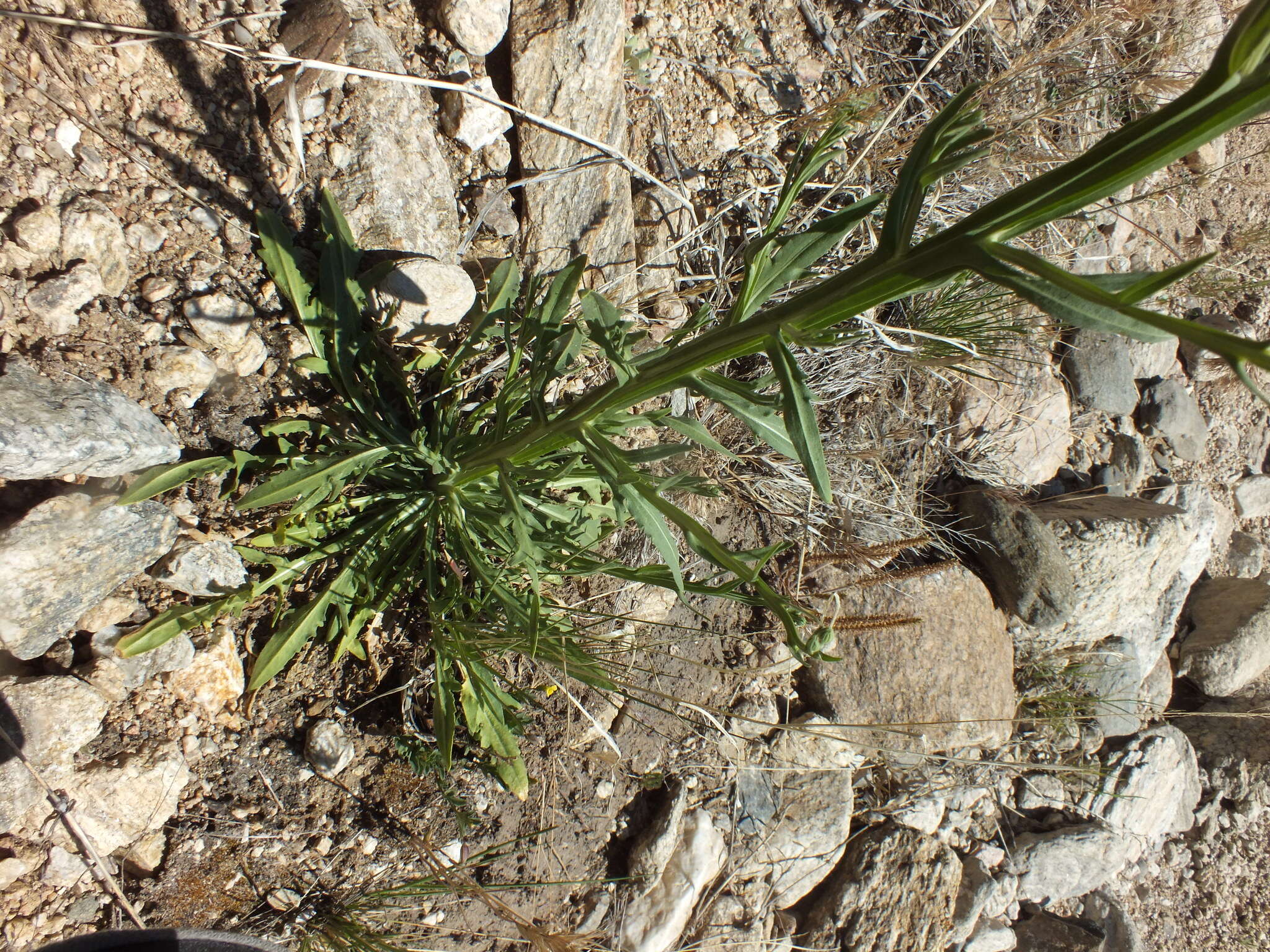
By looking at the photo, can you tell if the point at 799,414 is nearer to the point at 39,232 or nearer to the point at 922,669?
the point at 39,232

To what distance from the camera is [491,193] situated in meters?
2.94

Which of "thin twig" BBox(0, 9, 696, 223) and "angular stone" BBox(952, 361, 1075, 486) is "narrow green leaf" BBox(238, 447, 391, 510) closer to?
"thin twig" BBox(0, 9, 696, 223)

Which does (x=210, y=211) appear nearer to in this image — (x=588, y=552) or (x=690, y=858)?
(x=588, y=552)

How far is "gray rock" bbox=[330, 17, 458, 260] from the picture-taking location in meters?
2.59

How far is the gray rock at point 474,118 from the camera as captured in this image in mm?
2850

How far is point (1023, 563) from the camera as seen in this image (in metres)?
3.85

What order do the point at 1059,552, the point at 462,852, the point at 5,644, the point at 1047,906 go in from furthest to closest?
the point at 1047,906, the point at 1059,552, the point at 462,852, the point at 5,644

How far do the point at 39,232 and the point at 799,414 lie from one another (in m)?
2.07

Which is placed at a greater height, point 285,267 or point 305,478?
point 285,267

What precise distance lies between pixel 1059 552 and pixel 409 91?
362 centimetres

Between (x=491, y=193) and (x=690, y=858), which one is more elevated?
(x=491, y=193)

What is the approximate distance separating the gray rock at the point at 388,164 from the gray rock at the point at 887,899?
3264mm

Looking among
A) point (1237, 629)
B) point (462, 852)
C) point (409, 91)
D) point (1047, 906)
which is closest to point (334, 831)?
point (462, 852)

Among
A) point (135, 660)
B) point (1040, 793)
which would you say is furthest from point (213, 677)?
point (1040, 793)
